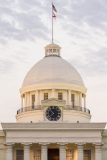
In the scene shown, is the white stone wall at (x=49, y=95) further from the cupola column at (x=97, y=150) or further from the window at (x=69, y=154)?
the cupola column at (x=97, y=150)

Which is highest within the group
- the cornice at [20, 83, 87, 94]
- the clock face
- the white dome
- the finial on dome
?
the finial on dome

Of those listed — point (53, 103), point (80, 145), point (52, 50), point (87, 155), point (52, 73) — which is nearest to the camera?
point (80, 145)

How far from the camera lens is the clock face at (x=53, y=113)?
3251 inches

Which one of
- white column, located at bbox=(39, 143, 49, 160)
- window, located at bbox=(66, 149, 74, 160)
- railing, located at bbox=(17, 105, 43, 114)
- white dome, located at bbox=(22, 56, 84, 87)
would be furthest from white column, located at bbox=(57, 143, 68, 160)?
white dome, located at bbox=(22, 56, 84, 87)

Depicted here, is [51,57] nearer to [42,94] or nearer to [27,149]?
[42,94]

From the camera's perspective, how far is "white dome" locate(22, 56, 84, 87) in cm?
9244

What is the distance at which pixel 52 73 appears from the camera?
9300 cm

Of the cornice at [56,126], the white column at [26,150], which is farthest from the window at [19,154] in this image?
the cornice at [56,126]

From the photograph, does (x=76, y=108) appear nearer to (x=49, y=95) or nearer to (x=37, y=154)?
(x=49, y=95)

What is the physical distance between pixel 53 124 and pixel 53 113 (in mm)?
4505

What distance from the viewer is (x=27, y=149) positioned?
257ft

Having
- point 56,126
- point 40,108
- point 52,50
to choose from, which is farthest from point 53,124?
point 52,50

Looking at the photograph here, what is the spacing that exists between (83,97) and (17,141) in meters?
21.0

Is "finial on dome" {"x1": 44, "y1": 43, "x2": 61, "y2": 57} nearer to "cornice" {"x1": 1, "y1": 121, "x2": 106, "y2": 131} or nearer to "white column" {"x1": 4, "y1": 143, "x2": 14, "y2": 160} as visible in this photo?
"cornice" {"x1": 1, "y1": 121, "x2": 106, "y2": 131}
